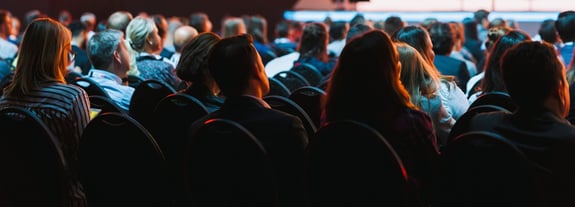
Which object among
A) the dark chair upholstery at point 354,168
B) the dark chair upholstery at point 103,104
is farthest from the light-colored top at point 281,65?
the dark chair upholstery at point 354,168

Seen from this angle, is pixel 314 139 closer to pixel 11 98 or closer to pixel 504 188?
pixel 504 188

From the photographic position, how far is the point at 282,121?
9.89 feet

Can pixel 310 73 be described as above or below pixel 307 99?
below

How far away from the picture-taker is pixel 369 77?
9.62ft

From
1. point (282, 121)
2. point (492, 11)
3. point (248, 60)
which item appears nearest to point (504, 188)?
point (282, 121)

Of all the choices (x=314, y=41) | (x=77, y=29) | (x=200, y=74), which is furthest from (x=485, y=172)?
(x=77, y=29)

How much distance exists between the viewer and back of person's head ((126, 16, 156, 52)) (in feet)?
19.9

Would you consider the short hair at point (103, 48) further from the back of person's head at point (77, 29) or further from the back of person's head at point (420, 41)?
the back of person's head at point (77, 29)

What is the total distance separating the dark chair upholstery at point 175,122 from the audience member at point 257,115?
0.47 m

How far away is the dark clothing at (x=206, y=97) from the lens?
3957mm

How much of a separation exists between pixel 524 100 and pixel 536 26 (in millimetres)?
11946

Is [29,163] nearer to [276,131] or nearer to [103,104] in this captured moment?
[103,104]

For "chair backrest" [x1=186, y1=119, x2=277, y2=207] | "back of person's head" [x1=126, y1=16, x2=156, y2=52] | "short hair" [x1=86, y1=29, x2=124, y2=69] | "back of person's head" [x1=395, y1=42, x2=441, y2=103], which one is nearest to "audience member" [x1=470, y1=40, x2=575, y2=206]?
"chair backrest" [x1=186, y1=119, x2=277, y2=207]

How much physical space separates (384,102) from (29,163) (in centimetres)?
127
